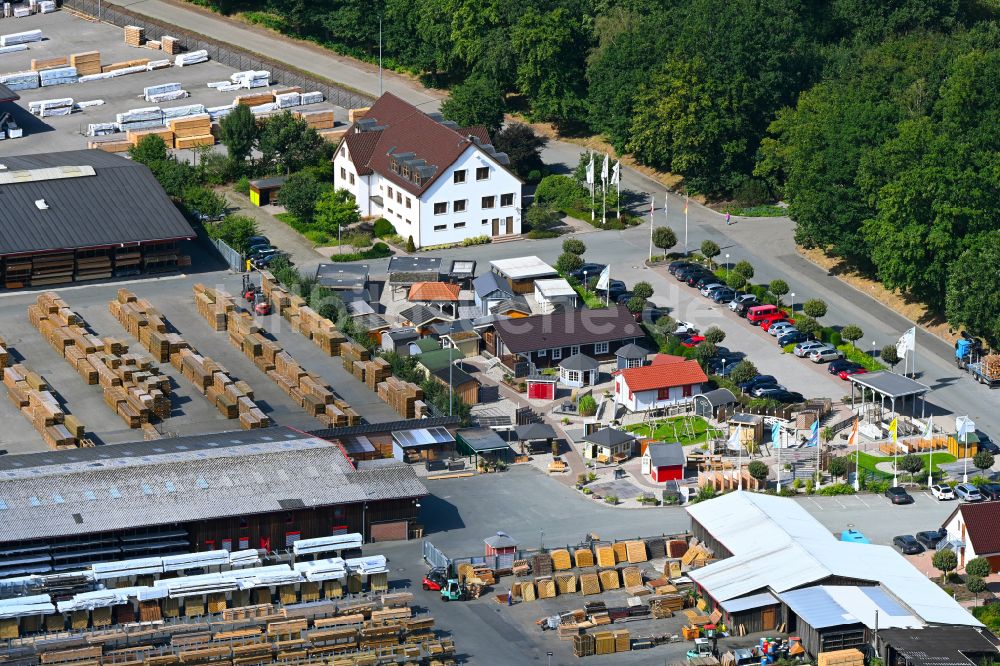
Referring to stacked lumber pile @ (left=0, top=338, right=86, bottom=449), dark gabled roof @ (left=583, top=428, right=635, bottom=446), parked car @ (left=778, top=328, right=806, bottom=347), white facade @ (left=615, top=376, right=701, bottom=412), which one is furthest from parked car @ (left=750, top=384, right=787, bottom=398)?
stacked lumber pile @ (left=0, top=338, right=86, bottom=449)

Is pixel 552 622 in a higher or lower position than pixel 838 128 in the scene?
lower

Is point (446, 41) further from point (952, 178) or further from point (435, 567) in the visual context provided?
point (435, 567)

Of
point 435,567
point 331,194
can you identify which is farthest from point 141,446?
point 331,194

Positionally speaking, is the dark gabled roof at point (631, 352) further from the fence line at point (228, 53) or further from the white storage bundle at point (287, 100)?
the white storage bundle at point (287, 100)

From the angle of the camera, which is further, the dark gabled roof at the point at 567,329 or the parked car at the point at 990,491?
the dark gabled roof at the point at 567,329

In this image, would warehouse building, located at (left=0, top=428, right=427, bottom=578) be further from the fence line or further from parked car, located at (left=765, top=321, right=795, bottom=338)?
the fence line

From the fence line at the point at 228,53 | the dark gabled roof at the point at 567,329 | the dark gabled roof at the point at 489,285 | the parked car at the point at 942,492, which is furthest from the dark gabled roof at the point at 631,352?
the fence line at the point at 228,53
